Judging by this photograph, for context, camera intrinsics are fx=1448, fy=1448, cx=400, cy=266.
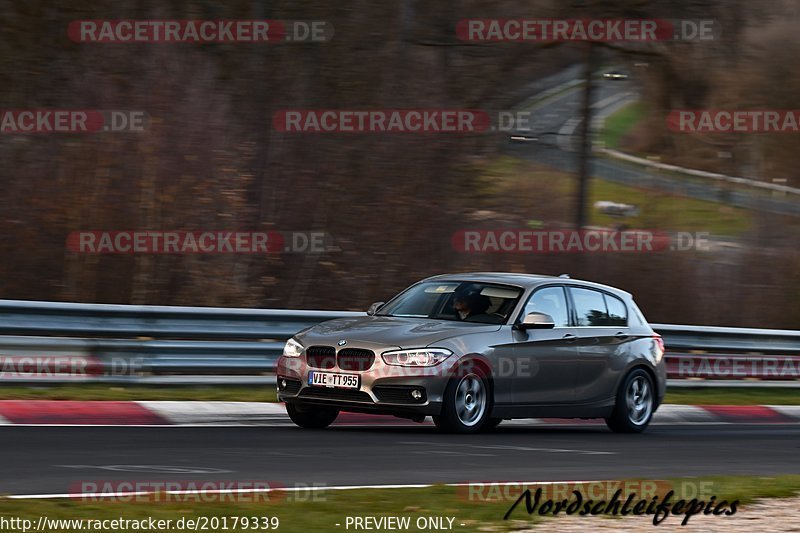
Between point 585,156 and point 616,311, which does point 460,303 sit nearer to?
point 616,311

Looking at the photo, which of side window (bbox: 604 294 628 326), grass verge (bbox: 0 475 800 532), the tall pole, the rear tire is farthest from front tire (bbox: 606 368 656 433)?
the tall pole

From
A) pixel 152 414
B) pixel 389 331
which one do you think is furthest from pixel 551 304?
pixel 152 414

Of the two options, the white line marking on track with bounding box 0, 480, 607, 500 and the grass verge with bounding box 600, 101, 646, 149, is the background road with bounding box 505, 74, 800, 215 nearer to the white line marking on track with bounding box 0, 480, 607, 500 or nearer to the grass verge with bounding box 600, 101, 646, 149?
the grass verge with bounding box 600, 101, 646, 149

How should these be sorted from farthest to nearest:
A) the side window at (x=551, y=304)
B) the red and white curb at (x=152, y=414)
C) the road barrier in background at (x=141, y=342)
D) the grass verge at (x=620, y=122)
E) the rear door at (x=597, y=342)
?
the grass verge at (x=620, y=122)
the road barrier in background at (x=141, y=342)
the rear door at (x=597, y=342)
the side window at (x=551, y=304)
the red and white curb at (x=152, y=414)

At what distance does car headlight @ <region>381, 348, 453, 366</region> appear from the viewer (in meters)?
12.3

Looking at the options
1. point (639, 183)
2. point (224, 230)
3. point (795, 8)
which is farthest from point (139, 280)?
point (795, 8)

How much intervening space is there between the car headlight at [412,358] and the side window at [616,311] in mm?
2987

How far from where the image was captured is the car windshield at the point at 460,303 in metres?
13.4

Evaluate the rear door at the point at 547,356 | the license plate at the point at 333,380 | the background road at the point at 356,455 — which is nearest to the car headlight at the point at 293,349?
the license plate at the point at 333,380

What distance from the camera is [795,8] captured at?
2933 cm

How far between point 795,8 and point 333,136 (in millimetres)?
11260

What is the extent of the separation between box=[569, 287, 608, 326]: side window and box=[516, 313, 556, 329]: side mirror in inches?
36.4

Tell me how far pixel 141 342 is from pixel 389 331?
3.57 metres

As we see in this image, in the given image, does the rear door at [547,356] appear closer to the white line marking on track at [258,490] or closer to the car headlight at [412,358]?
the car headlight at [412,358]
